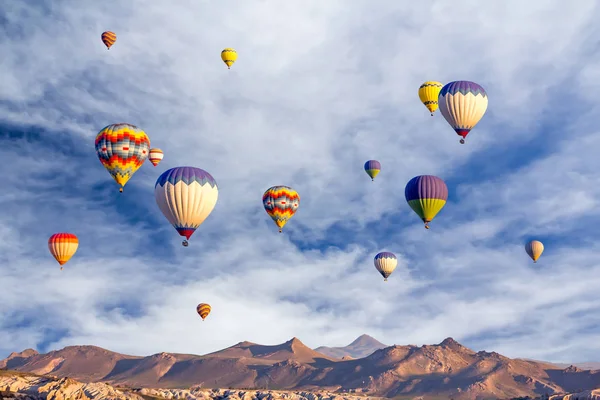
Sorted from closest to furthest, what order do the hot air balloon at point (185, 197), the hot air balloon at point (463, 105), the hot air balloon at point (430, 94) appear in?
1. the hot air balloon at point (185, 197)
2. the hot air balloon at point (463, 105)
3. the hot air balloon at point (430, 94)

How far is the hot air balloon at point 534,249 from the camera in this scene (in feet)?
591

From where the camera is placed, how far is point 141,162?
392ft

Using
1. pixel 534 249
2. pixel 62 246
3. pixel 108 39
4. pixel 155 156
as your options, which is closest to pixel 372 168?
pixel 534 249

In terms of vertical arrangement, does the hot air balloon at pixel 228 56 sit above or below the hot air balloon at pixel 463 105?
above

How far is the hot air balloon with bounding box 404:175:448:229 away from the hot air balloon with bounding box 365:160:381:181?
2209 inches

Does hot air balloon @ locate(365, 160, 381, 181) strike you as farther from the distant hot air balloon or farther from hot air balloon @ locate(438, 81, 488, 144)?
hot air balloon @ locate(438, 81, 488, 144)

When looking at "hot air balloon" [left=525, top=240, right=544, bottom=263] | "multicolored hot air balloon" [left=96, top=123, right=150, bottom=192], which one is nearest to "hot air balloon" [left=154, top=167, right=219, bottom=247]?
"multicolored hot air balloon" [left=96, top=123, right=150, bottom=192]

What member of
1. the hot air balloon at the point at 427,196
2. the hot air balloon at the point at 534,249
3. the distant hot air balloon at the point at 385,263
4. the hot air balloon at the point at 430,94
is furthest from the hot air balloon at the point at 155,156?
the hot air balloon at the point at 534,249

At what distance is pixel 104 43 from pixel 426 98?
73.9 metres

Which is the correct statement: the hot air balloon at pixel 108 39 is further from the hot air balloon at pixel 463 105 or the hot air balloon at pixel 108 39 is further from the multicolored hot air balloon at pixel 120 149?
the hot air balloon at pixel 463 105

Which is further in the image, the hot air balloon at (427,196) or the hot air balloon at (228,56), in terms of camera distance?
the hot air balloon at (228,56)

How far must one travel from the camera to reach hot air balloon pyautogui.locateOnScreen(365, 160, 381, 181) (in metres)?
181

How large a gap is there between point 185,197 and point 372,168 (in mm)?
80406

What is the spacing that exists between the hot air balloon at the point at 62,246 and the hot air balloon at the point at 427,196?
231ft
